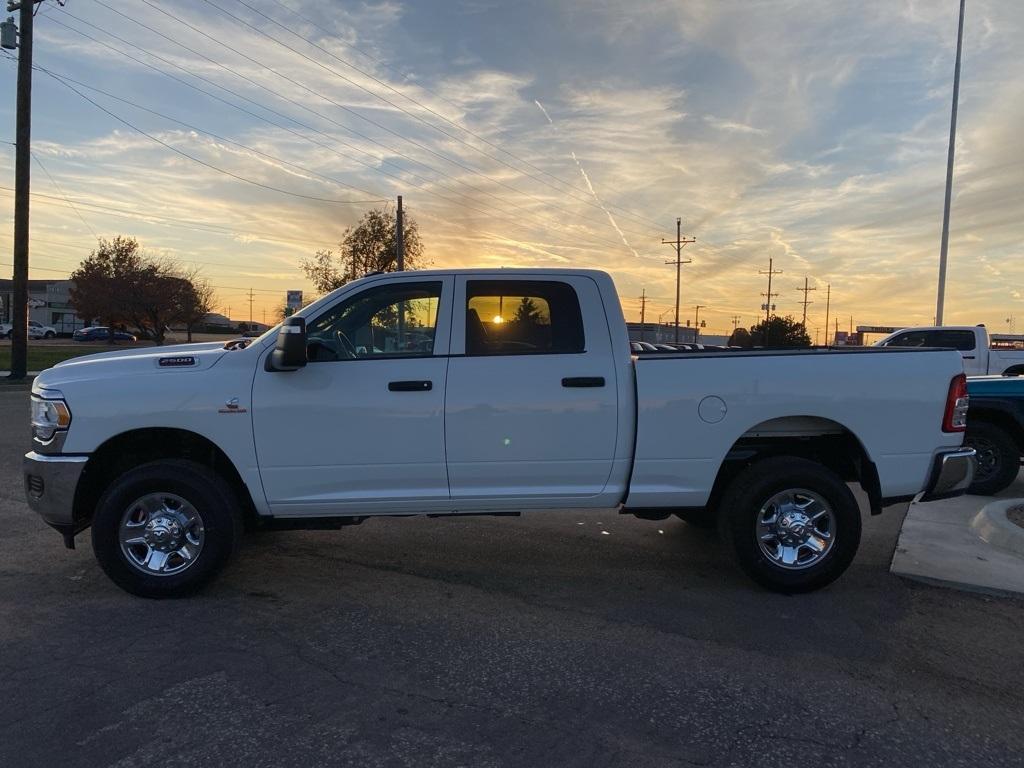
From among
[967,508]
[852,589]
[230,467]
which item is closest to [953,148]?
[967,508]

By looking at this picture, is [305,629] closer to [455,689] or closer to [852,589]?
[455,689]

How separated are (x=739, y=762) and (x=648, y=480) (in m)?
2.04

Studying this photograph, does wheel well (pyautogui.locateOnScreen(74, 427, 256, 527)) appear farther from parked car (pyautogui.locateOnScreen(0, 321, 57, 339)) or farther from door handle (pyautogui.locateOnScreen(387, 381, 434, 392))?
parked car (pyautogui.locateOnScreen(0, 321, 57, 339))

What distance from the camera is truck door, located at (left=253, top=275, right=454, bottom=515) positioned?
14.9 ft

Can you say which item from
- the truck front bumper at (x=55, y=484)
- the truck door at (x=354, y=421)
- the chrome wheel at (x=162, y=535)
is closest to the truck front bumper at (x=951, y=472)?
the truck door at (x=354, y=421)

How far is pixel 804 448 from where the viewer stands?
5164 mm

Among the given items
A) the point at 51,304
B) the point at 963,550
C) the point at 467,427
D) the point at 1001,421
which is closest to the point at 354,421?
the point at 467,427

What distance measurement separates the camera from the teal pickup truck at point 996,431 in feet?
25.9

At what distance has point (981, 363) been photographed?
13.5 m

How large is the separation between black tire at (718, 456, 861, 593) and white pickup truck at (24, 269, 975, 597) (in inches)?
0.5

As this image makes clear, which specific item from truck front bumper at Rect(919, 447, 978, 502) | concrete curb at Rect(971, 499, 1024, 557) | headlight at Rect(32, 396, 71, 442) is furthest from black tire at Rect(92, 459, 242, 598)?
concrete curb at Rect(971, 499, 1024, 557)

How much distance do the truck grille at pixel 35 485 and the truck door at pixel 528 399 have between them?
2460mm

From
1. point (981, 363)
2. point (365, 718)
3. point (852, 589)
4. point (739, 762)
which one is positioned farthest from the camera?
point (981, 363)

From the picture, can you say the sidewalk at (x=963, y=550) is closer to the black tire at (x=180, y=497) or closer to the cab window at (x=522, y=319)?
the cab window at (x=522, y=319)
